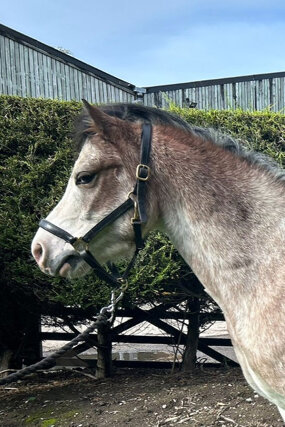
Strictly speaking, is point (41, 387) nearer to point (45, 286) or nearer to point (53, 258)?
point (45, 286)

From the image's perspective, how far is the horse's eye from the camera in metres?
2.20

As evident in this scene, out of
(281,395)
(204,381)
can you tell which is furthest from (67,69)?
(281,395)

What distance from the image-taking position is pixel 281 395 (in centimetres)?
196

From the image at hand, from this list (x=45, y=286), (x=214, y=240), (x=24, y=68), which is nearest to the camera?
(x=214, y=240)

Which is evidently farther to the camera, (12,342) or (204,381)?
(12,342)

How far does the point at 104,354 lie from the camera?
502 centimetres

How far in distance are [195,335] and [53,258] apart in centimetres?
325

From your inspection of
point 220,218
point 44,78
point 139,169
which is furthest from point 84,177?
point 44,78

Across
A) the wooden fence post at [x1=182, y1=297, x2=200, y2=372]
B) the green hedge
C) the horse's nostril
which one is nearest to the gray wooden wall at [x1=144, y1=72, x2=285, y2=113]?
the green hedge

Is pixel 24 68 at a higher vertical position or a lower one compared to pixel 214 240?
higher

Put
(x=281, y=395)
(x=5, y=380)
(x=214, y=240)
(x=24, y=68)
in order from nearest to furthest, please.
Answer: (x=281, y=395) < (x=214, y=240) < (x=5, y=380) < (x=24, y=68)

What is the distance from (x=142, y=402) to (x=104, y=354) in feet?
3.38

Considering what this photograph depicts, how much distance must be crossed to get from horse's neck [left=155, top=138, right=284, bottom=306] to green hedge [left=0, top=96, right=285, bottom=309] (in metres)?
1.87

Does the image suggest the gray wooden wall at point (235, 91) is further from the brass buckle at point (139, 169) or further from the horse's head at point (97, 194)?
the brass buckle at point (139, 169)
